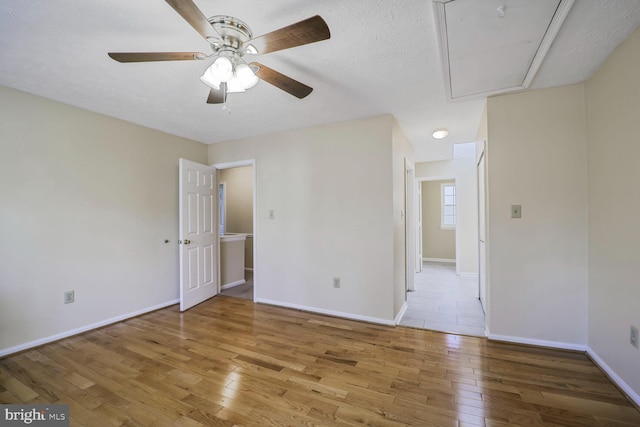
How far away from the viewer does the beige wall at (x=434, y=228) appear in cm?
705

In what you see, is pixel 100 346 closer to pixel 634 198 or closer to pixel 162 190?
pixel 162 190

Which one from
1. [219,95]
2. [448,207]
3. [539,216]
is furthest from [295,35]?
[448,207]

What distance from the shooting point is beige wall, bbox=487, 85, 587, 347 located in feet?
7.73

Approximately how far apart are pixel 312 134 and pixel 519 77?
214 centimetres

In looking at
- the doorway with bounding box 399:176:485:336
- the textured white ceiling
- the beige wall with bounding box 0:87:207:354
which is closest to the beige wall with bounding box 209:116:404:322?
the textured white ceiling

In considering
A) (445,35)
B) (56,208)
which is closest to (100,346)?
(56,208)

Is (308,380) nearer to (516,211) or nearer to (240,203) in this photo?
(516,211)

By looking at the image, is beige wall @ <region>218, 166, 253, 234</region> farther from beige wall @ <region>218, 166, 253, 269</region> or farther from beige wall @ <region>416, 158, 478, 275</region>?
beige wall @ <region>416, 158, 478, 275</region>

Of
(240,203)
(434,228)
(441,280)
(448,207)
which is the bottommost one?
(441,280)

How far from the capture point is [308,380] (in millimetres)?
2012

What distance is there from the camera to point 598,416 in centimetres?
162

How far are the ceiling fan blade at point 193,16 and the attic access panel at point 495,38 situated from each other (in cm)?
119

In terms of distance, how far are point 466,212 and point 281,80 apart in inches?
192

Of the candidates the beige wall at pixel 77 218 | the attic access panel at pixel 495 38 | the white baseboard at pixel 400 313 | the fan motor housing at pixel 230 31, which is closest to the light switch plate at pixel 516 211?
the attic access panel at pixel 495 38
